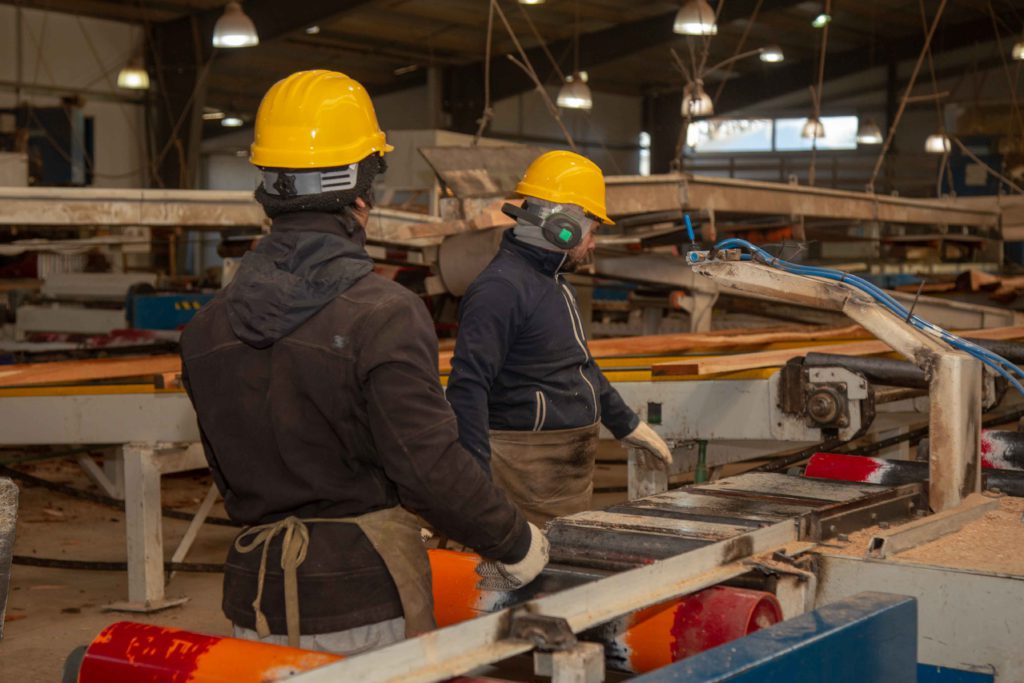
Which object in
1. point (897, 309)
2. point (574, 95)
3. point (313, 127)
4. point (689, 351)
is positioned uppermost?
point (574, 95)

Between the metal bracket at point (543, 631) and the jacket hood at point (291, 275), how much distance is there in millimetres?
623

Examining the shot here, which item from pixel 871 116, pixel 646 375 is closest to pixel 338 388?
pixel 646 375

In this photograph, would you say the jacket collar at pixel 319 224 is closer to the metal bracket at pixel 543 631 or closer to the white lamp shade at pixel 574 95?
the metal bracket at pixel 543 631

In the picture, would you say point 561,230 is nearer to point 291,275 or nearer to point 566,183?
point 566,183

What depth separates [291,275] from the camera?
85.7 inches

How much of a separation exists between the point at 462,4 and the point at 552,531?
→ 1840cm

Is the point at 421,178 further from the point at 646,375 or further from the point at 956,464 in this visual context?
the point at 956,464

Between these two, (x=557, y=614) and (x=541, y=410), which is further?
(x=541, y=410)

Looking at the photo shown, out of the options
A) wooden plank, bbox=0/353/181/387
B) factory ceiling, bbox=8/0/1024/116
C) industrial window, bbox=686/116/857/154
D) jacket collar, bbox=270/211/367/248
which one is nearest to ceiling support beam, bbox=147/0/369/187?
factory ceiling, bbox=8/0/1024/116

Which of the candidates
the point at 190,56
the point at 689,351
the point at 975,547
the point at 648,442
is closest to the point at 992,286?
the point at 689,351

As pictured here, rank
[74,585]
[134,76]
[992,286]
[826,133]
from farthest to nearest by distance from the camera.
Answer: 1. [826,133]
2. [134,76]
3. [992,286]
4. [74,585]

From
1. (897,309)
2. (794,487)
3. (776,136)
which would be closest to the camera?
(897,309)

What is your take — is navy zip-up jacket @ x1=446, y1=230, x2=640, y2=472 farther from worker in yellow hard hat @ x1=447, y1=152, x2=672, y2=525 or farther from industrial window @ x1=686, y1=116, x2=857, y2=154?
industrial window @ x1=686, y1=116, x2=857, y2=154

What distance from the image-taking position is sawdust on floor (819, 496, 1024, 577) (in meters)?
2.50
